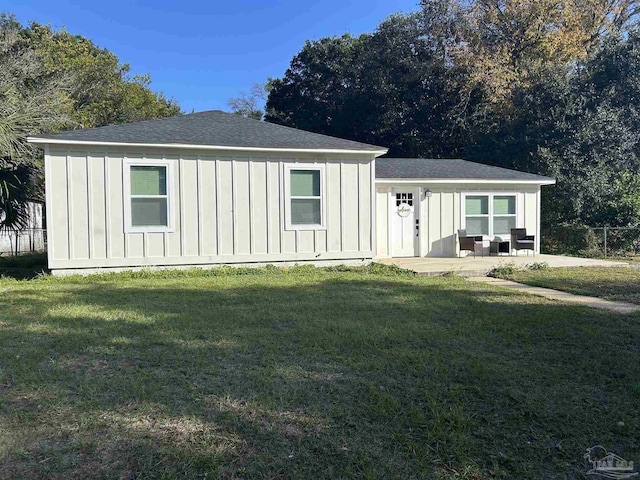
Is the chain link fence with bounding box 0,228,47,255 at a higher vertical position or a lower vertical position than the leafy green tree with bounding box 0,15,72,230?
lower

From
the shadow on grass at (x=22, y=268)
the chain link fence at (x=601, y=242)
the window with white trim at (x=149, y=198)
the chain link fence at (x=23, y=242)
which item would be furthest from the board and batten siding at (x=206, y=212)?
the chain link fence at (x=23, y=242)

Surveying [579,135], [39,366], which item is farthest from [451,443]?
[579,135]

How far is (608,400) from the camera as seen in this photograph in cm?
343

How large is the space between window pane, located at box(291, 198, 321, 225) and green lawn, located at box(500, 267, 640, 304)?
14.0 feet

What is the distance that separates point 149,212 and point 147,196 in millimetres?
332

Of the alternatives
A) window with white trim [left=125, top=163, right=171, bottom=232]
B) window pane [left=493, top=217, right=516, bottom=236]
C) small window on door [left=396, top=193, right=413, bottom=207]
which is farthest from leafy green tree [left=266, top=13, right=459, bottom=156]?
window with white trim [left=125, top=163, right=171, bottom=232]

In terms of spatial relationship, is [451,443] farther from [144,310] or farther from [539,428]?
[144,310]

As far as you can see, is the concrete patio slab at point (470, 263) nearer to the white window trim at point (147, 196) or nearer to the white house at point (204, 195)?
the white house at point (204, 195)

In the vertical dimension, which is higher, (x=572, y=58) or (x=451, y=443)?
(x=572, y=58)

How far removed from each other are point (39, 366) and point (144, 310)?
2275 mm

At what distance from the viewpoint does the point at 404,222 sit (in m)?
13.0

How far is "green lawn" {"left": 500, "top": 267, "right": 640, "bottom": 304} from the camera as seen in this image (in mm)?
7660

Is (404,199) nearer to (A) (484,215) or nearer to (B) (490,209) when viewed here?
(A) (484,215)

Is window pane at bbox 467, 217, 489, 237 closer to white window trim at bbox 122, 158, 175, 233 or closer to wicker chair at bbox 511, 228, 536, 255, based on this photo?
wicker chair at bbox 511, 228, 536, 255
